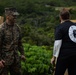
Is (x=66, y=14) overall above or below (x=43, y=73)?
above

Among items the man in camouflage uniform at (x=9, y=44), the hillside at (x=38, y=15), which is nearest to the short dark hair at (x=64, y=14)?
the man in camouflage uniform at (x=9, y=44)

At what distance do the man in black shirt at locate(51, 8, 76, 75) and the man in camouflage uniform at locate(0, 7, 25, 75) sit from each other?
Answer: 0.71 m

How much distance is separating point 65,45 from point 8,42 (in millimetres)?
Answer: 962

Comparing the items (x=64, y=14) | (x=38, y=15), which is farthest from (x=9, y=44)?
(x=38, y=15)

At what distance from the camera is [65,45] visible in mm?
6645

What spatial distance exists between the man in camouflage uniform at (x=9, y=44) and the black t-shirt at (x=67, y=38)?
0.75 metres

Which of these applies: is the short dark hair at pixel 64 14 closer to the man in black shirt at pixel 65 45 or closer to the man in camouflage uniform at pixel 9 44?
the man in black shirt at pixel 65 45

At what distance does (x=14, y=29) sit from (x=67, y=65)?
3.54 feet

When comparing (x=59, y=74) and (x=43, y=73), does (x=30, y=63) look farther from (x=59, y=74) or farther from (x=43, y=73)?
(x=59, y=74)

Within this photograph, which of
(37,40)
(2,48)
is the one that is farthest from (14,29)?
(37,40)

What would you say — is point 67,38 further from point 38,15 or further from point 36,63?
point 38,15

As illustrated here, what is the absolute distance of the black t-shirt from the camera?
21.7 ft

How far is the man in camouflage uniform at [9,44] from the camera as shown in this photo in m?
6.78

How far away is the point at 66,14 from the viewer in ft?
21.9
